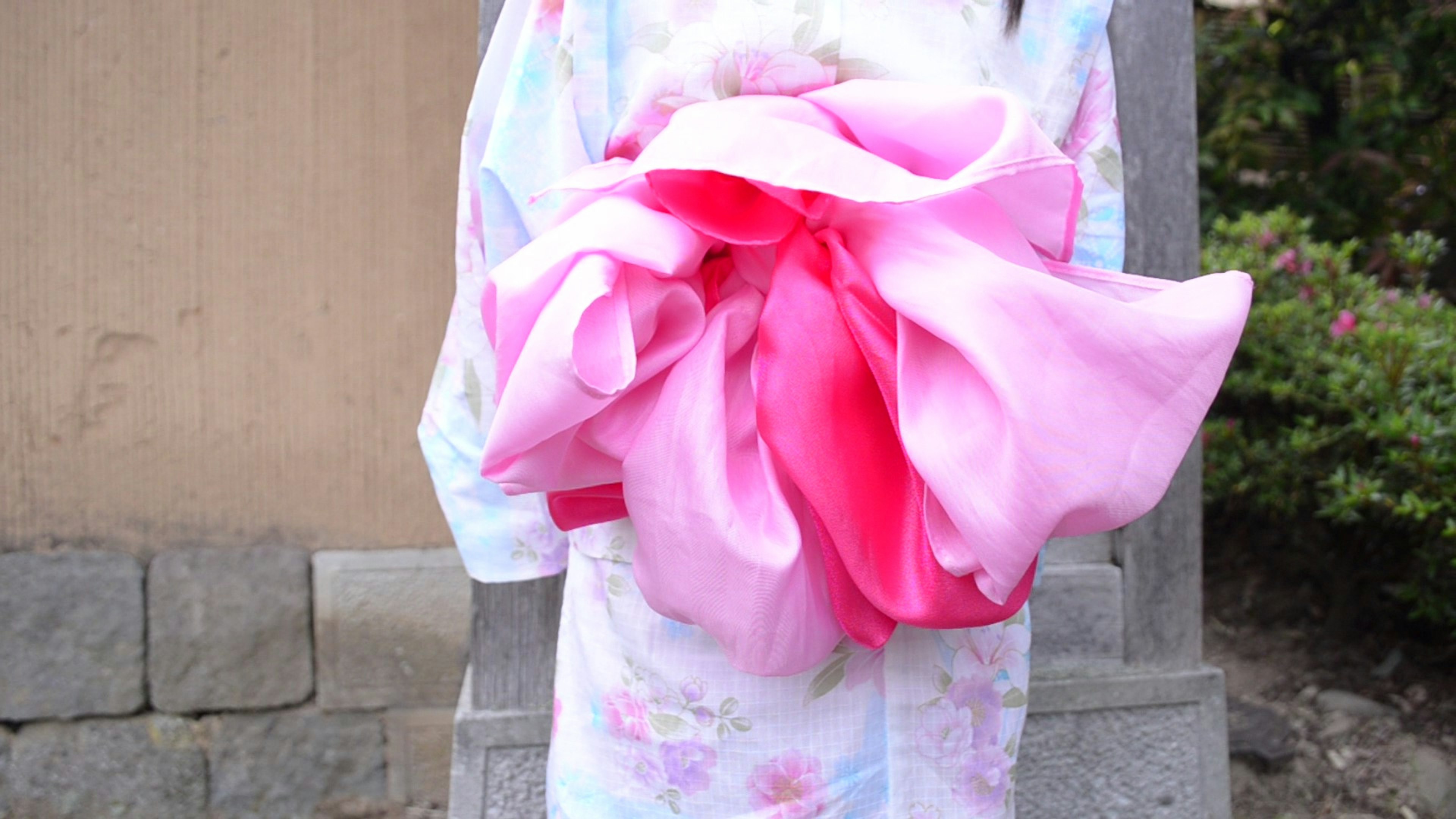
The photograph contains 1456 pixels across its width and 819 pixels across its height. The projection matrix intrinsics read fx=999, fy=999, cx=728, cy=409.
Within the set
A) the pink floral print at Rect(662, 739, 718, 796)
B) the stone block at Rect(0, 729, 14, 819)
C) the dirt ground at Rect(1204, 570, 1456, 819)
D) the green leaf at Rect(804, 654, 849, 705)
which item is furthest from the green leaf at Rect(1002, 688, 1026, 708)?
the stone block at Rect(0, 729, 14, 819)

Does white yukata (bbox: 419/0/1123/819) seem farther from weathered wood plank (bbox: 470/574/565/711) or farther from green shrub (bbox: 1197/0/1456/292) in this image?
green shrub (bbox: 1197/0/1456/292)

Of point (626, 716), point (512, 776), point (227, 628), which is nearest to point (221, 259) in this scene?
point (227, 628)

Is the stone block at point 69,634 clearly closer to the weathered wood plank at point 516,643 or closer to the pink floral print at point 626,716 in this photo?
the weathered wood plank at point 516,643

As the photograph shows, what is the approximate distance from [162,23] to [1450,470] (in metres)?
2.93

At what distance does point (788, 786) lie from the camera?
105 centimetres

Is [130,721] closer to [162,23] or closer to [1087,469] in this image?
[162,23]

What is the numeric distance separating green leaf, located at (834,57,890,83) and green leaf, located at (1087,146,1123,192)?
1.04 ft

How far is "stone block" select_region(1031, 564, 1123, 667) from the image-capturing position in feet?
6.00

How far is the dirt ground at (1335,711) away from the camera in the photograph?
2287 millimetres

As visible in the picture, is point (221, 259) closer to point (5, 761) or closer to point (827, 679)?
point (5, 761)

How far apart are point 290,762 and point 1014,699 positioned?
195cm

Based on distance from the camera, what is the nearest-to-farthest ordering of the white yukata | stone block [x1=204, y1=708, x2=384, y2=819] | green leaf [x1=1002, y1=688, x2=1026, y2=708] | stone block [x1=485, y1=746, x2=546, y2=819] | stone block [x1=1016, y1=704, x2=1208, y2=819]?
the white yukata → green leaf [x1=1002, y1=688, x2=1026, y2=708] → stone block [x1=485, y1=746, x2=546, y2=819] → stone block [x1=1016, y1=704, x2=1208, y2=819] → stone block [x1=204, y1=708, x2=384, y2=819]

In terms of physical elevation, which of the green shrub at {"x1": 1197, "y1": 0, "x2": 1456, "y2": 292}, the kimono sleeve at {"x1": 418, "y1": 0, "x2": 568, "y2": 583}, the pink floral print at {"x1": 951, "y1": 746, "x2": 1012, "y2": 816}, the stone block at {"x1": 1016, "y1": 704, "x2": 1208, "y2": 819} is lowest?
the stone block at {"x1": 1016, "y1": 704, "x2": 1208, "y2": 819}

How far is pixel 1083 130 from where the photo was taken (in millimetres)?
1193
